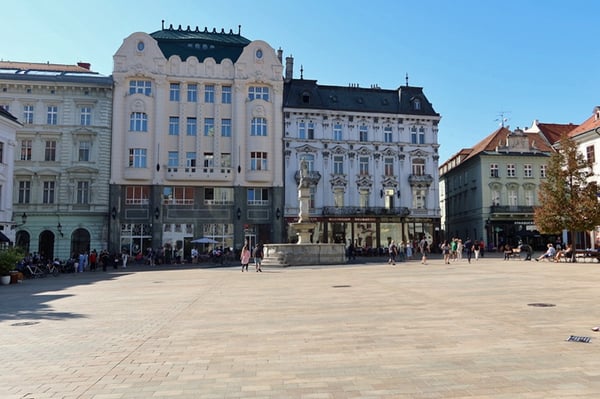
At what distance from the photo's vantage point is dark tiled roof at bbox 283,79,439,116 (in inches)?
2030

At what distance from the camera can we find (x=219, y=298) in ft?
47.4

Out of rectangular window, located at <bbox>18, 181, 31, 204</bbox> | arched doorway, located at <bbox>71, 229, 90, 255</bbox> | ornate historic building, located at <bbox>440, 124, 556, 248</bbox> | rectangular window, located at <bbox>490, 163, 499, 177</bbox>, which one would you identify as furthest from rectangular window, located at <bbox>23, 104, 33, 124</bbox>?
rectangular window, located at <bbox>490, 163, 499, 177</bbox>

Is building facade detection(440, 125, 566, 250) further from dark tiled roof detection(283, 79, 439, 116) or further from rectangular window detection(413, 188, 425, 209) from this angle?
dark tiled roof detection(283, 79, 439, 116)

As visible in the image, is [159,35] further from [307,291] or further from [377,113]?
[307,291]

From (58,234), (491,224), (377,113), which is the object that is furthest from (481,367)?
(491,224)

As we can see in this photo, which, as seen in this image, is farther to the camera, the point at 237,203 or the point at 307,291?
the point at 237,203

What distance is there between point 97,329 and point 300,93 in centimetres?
4486

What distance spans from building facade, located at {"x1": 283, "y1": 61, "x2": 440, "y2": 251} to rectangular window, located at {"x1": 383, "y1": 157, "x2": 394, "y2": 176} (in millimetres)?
112

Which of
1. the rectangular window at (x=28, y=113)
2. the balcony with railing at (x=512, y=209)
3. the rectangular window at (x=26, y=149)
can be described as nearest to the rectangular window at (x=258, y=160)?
the rectangular window at (x=26, y=149)

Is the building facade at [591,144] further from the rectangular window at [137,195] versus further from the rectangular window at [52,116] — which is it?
the rectangular window at [52,116]

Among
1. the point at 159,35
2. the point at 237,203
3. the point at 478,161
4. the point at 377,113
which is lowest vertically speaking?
the point at 237,203

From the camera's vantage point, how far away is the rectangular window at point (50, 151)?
44.4m

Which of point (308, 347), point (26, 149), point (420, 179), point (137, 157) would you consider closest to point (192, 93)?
point (137, 157)

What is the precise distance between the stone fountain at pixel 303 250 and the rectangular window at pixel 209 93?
68.2 ft
